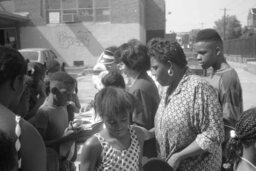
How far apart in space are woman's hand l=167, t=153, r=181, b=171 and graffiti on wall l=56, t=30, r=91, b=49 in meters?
24.3

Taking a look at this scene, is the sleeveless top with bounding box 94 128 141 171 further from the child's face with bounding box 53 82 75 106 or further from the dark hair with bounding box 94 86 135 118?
the child's face with bounding box 53 82 75 106

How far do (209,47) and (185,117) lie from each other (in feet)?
3.95

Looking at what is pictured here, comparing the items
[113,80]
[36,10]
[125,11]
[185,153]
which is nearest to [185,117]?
[185,153]

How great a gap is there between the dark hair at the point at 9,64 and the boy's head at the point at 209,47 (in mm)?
2011

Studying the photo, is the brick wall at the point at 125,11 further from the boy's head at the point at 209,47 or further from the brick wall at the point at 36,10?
the boy's head at the point at 209,47

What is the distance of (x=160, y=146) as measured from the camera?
250 centimetres

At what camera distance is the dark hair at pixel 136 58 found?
10.3 ft

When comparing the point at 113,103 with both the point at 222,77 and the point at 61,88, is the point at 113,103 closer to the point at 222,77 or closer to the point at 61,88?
the point at 61,88

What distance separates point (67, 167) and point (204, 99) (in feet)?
5.03

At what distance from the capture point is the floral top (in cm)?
228

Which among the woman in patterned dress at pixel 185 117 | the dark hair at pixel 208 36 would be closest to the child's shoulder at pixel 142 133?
the woman in patterned dress at pixel 185 117

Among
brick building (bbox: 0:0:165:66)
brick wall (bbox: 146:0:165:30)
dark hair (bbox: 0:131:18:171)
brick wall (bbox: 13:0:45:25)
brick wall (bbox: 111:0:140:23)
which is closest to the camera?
dark hair (bbox: 0:131:18:171)

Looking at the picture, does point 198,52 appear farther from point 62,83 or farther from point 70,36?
point 70,36

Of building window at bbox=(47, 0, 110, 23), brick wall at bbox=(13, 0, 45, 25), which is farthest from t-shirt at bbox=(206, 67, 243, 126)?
brick wall at bbox=(13, 0, 45, 25)
